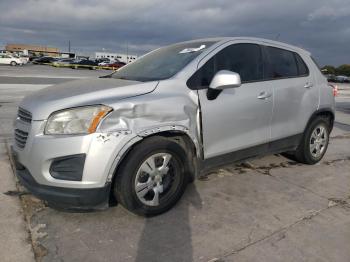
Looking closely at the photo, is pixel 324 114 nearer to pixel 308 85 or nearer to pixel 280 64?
pixel 308 85

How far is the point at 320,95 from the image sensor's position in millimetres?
5105

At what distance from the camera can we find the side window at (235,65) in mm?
3678

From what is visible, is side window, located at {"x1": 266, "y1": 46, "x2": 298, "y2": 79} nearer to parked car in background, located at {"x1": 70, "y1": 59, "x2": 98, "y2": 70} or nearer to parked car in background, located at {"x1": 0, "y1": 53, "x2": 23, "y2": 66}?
parked car in background, located at {"x1": 70, "y1": 59, "x2": 98, "y2": 70}

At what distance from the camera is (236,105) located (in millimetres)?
3898

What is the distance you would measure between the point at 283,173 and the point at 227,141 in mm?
1440

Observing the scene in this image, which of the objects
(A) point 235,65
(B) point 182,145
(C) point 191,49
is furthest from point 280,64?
(B) point 182,145

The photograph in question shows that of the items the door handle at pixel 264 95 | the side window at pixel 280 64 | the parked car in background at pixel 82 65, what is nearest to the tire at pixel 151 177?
the door handle at pixel 264 95

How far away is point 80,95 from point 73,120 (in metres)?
0.25

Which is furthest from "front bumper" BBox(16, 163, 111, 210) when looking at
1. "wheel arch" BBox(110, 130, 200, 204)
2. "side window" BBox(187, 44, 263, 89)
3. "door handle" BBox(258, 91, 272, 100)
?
"door handle" BBox(258, 91, 272, 100)

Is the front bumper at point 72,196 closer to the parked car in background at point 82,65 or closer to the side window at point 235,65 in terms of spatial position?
the side window at point 235,65

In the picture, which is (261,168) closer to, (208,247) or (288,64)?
(288,64)

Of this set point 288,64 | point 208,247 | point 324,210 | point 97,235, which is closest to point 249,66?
point 288,64

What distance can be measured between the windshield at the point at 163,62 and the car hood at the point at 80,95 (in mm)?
375

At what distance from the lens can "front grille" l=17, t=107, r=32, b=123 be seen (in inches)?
123
